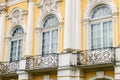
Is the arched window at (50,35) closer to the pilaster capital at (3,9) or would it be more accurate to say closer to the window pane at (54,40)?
the window pane at (54,40)

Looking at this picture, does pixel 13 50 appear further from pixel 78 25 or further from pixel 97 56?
pixel 97 56

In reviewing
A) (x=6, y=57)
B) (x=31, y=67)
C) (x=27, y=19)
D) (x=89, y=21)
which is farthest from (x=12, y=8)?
(x=89, y=21)

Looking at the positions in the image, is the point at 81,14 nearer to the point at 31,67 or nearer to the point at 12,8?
the point at 31,67

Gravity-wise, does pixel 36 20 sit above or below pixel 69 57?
above

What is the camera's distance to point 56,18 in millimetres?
21031

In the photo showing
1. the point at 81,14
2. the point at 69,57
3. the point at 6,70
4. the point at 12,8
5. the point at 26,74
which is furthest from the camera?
the point at 12,8

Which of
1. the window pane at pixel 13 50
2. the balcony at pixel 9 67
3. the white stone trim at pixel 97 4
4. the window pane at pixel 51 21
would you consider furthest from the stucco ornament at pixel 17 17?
the white stone trim at pixel 97 4

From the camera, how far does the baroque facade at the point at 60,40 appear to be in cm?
1781

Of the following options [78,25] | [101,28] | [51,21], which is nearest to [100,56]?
[101,28]

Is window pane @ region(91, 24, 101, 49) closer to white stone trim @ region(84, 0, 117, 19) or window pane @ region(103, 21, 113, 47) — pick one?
window pane @ region(103, 21, 113, 47)

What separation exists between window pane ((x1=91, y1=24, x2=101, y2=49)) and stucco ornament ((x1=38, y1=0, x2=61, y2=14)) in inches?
120

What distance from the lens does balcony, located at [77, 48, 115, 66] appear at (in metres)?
16.9

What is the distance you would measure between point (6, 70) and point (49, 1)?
17.6 feet

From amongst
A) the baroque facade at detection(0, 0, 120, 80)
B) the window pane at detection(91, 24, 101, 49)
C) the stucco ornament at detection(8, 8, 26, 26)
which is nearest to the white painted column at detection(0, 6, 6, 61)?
the baroque facade at detection(0, 0, 120, 80)
